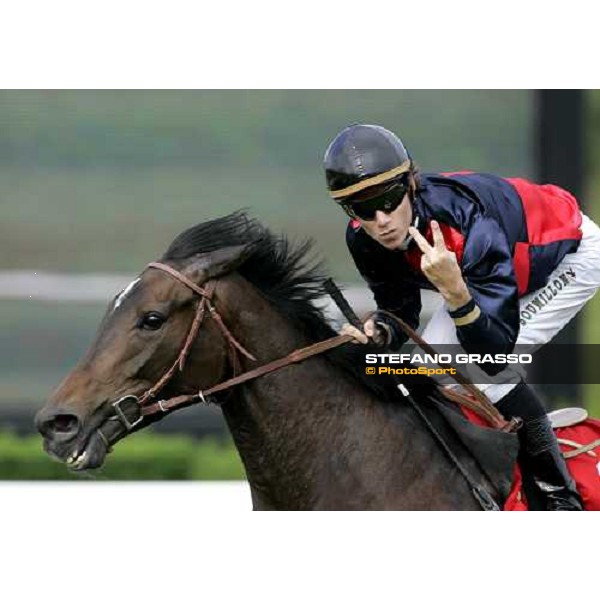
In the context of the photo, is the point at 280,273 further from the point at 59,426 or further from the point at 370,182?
the point at 59,426

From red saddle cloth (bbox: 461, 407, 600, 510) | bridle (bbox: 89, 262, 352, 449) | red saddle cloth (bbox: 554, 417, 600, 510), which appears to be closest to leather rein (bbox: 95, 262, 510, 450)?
bridle (bbox: 89, 262, 352, 449)

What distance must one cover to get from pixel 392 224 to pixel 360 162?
18cm

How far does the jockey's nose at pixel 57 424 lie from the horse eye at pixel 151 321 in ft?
0.89

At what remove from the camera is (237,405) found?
2.98m

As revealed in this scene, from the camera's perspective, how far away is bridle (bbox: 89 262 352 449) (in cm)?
286

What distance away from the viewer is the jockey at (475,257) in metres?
2.95

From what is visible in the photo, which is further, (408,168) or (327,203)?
(327,203)

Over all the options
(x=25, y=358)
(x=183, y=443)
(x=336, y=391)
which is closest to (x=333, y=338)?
(x=336, y=391)

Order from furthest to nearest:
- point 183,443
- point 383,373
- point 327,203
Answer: point 327,203, point 183,443, point 383,373

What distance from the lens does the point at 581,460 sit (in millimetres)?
3162

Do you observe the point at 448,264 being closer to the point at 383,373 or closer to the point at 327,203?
the point at 383,373

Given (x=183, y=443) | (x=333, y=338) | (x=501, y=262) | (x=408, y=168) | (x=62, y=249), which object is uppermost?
(x=408, y=168)

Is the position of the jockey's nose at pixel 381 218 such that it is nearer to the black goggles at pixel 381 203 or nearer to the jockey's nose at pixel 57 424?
the black goggles at pixel 381 203

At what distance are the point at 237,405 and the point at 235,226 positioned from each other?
48 cm
